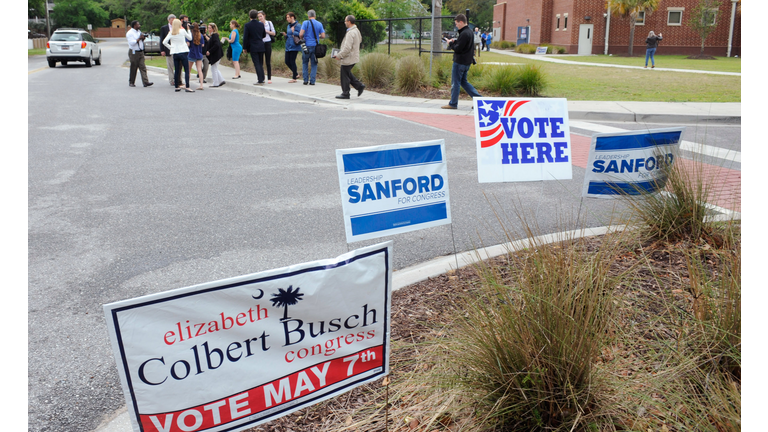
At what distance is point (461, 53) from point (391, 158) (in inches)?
427

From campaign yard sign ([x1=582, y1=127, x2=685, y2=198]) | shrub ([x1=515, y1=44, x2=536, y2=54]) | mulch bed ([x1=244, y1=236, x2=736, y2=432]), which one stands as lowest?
mulch bed ([x1=244, y1=236, x2=736, y2=432])

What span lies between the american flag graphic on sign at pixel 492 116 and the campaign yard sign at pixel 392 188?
3.95ft

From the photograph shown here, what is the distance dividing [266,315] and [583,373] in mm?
1312

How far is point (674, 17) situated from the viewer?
4759cm

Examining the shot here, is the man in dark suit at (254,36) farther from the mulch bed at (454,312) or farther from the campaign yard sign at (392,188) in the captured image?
the campaign yard sign at (392,188)

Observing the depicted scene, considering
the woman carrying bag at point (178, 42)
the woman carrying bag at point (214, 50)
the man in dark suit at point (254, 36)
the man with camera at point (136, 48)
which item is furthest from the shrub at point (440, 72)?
the man with camera at point (136, 48)

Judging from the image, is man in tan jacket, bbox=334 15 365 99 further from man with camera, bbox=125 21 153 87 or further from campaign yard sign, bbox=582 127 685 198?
campaign yard sign, bbox=582 127 685 198

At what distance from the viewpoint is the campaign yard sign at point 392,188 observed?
3.60 metres

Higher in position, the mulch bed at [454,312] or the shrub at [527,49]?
the shrub at [527,49]

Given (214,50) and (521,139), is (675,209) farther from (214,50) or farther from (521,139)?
(214,50)

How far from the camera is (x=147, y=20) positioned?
75.9 m

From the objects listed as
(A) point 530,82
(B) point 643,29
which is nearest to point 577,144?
(A) point 530,82

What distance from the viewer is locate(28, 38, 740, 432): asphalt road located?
12.5 feet

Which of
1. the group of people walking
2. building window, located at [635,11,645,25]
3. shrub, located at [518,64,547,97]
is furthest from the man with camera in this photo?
building window, located at [635,11,645,25]
